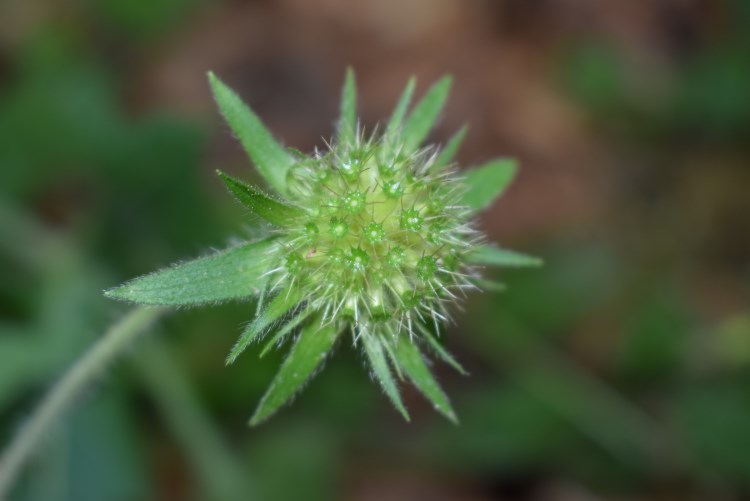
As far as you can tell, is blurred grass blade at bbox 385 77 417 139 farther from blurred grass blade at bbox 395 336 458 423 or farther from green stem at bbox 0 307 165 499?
green stem at bbox 0 307 165 499

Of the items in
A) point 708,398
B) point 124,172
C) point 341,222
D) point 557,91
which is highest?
point 124,172

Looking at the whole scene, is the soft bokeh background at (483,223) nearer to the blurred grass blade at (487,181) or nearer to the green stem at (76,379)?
the green stem at (76,379)

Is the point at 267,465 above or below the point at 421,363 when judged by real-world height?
above

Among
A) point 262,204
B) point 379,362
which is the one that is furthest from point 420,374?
point 262,204

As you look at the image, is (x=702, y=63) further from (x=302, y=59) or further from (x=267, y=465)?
(x=267, y=465)

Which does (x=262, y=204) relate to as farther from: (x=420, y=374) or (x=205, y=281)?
(x=420, y=374)

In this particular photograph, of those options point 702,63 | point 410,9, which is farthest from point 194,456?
point 702,63
